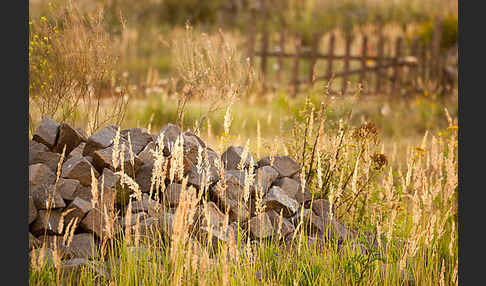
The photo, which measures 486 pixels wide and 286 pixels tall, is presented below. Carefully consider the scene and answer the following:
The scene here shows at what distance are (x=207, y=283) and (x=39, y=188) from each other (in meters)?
1.02

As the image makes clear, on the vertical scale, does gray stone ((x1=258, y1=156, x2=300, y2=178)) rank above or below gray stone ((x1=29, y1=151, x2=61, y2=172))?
below

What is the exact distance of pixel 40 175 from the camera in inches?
107

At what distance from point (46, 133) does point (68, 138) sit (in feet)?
0.41

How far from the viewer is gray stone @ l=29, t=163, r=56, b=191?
2.66 meters

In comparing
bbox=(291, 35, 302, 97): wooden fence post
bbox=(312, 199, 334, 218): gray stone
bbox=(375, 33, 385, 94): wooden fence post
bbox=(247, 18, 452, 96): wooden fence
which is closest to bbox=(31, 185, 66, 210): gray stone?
bbox=(312, 199, 334, 218): gray stone

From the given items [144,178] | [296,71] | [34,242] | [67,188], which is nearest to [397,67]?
[296,71]

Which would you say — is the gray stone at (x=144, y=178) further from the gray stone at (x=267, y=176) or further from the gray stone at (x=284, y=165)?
the gray stone at (x=284, y=165)

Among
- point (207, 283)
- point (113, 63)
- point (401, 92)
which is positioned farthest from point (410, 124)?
point (207, 283)

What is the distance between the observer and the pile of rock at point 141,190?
259cm

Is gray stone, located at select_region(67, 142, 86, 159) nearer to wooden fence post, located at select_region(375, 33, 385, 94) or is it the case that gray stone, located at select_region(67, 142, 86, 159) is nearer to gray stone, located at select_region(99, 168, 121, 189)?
gray stone, located at select_region(99, 168, 121, 189)

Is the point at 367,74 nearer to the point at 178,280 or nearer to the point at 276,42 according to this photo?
the point at 276,42

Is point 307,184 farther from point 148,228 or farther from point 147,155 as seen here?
point 148,228

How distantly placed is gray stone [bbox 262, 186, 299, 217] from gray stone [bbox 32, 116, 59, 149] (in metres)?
1.28

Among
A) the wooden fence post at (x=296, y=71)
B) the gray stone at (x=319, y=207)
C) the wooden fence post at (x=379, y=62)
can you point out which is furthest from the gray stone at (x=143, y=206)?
the wooden fence post at (x=379, y=62)
